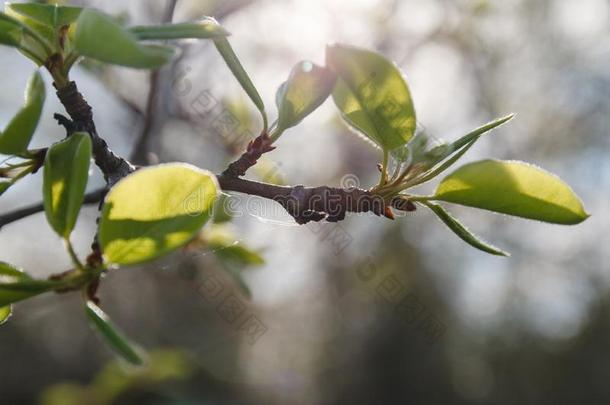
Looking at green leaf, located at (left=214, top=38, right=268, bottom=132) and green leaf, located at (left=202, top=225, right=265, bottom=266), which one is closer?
green leaf, located at (left=214, top=38, right=268, bottom=132)

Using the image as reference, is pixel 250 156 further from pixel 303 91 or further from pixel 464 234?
pixel 464 234

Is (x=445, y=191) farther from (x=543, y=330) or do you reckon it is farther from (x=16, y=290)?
(x=543, y=330)

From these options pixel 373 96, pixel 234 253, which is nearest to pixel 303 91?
pixel 373 96

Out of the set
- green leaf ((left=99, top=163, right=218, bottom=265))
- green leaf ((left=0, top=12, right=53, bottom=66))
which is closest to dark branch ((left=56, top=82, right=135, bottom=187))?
green leaf ((left=0, top=12, right=53, bottom=66))

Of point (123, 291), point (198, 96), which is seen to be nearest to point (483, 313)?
point (123, 291)

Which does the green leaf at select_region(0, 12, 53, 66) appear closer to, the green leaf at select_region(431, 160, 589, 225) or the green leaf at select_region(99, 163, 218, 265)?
the green leaf at select_region(99, 163, 218, 265)

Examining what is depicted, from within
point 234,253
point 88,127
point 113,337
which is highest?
point 88,127

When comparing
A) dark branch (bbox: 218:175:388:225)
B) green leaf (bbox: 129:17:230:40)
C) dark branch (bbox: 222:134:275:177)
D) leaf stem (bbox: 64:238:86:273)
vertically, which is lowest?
leaf stem (bbox: 64:238:86:273)
